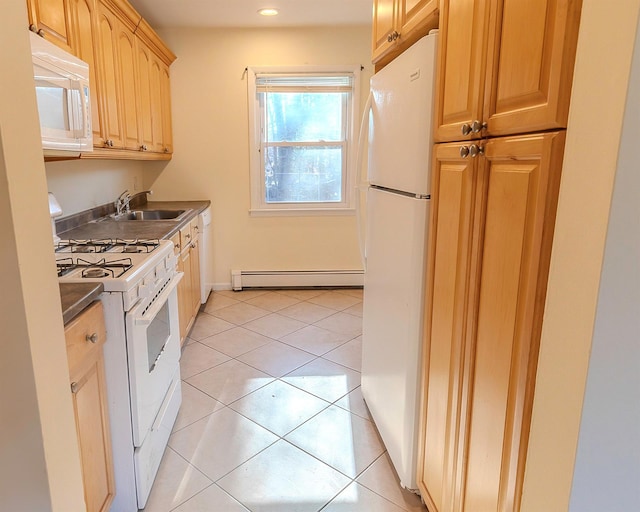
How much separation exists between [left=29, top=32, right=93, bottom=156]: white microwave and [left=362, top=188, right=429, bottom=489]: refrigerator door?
1230mm

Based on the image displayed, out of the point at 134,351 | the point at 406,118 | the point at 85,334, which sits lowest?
the point at 134,351

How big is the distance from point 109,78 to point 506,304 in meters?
2.45

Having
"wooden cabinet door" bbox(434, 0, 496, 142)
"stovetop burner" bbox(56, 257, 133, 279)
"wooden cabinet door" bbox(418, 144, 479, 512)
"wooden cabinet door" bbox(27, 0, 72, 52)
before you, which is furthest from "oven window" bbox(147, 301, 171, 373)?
"wooden cabinet door" bbox(434, 0, 496, 142)

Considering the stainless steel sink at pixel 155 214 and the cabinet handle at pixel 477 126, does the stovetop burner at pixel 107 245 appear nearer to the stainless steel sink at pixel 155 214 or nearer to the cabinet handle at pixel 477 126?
the stainless steel sink at pixel 155 214

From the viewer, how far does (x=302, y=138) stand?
4.10 metres

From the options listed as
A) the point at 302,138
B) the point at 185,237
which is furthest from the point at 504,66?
the point at 302,138

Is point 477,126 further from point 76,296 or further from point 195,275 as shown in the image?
point 195,275

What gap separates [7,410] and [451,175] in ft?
3.78

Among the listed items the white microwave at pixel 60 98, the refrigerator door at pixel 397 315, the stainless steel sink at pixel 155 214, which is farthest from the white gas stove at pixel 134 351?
the stainless steel sink at pixel 155 214

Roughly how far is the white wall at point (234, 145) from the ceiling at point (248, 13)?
133 millimetres

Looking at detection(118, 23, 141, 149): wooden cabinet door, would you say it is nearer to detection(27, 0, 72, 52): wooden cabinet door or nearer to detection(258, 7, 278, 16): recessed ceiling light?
detection(27, 0, 72, 52): wooden cabinet door

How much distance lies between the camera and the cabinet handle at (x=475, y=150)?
108cm

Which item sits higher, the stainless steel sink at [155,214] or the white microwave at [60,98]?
the white microwave at [60,98]

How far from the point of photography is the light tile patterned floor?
171 cm
